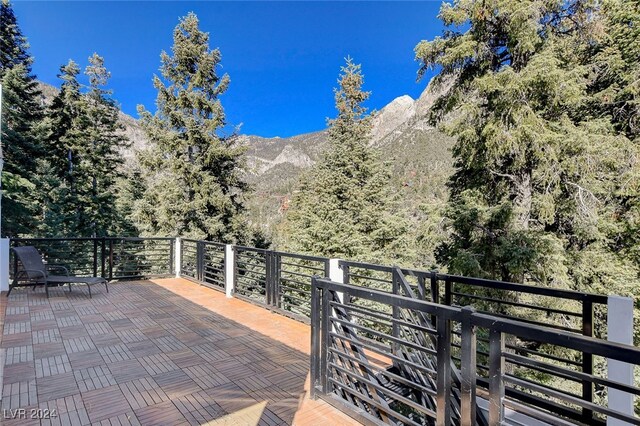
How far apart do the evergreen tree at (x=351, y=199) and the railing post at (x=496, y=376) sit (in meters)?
11.9

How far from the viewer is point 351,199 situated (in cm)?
1540

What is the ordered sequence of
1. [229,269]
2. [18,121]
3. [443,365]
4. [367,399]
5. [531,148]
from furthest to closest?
[18,121]
[531,148]
[229,269]
[367,399]
[443,365]

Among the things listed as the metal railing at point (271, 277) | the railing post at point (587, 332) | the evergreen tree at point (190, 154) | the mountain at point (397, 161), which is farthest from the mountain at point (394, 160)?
the railing post at point (587, 332)

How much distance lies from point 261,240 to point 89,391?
14.0 meters

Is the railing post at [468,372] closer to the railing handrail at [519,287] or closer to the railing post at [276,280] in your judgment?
the railing handrail at [519,287]

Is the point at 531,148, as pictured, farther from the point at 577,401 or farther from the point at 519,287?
the point at 577,401

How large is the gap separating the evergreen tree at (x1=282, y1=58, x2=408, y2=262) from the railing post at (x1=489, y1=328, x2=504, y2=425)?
1187cm

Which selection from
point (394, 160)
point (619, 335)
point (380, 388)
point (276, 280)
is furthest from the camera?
point (394, 160)

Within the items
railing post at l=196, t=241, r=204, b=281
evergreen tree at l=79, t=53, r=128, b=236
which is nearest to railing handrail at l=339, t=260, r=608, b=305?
railing post at l=196, t=241, r=204, b=281

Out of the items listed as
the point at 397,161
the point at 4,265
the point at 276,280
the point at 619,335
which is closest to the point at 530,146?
the point at 276,280

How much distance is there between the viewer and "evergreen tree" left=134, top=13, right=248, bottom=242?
536 inches

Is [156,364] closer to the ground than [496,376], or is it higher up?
closer to the ground

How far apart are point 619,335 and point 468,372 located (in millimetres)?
1091

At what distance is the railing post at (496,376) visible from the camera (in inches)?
60.1
